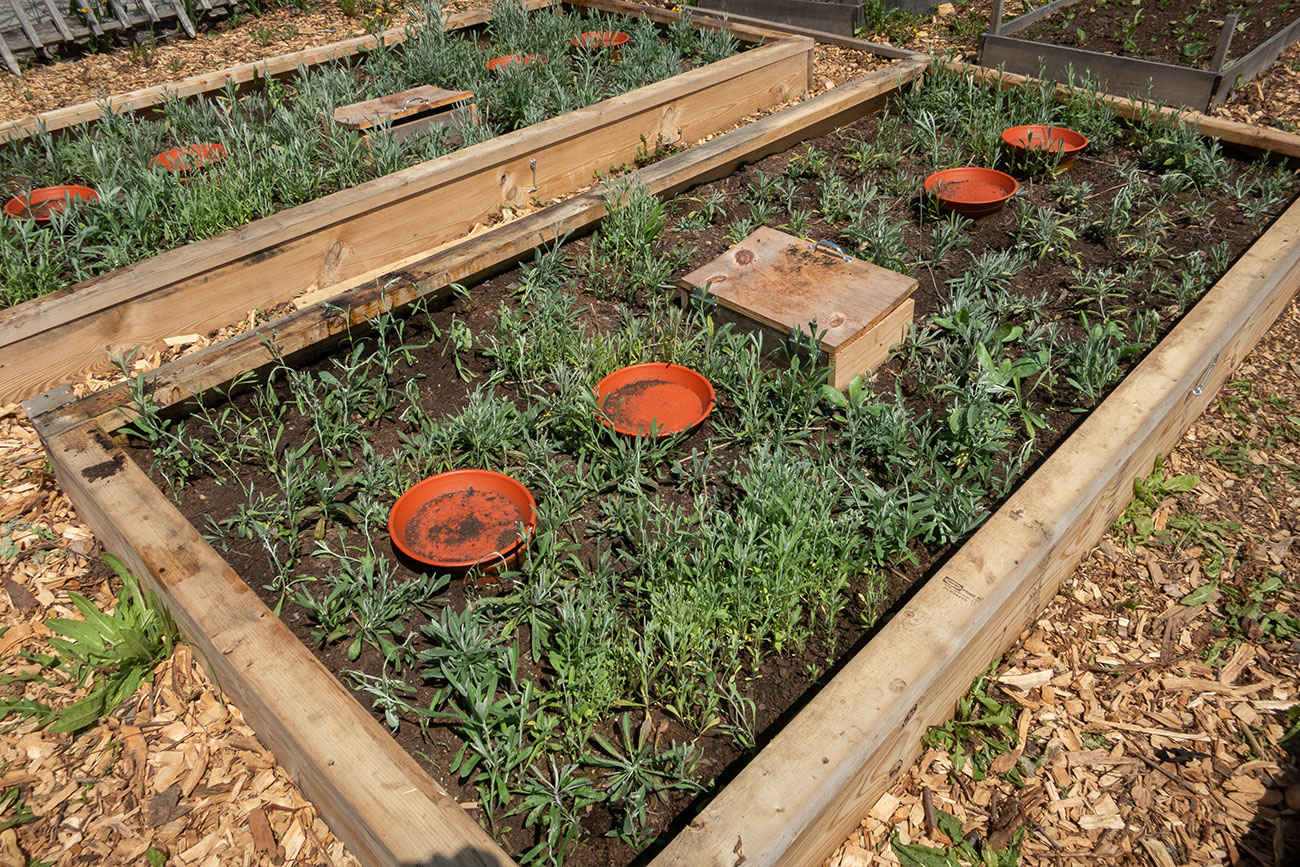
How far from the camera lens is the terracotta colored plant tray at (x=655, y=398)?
3.00 m

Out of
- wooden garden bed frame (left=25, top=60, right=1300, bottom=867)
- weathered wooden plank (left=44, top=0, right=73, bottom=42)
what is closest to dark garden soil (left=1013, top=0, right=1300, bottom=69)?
Result: wooden garden bed frame (left=25, top=60, right=1300, bottom=867)

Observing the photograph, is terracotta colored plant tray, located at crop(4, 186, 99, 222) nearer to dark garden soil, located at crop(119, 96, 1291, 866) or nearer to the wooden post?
dark garden soil, located at crop(119, 96, 1291, 866)

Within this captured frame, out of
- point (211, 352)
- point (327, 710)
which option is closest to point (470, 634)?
point (327, 710)

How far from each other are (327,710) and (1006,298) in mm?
2838

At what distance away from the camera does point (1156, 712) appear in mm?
2480

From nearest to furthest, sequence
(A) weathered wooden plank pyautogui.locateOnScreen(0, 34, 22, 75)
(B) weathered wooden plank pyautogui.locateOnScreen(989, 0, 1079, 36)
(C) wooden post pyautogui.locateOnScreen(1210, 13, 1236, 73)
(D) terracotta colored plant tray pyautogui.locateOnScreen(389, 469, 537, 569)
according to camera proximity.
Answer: (D) terracotta colored plant tray pyautogui.locateOnScreen(389, 469, 537, 569), (C) wooden post pyautogui.locateOnScreen(1210, 13, 1236, 73), (B) weathered wooden plank pyautogui.locateOnScreen(989, 0, 1079, 36), (A) weathered wooden plank pyautogui.locateOnScreen(0, 34, 22, 75)

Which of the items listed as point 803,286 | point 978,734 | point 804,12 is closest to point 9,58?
point 804,12

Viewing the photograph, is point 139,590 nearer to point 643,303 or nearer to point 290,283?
point 290,283

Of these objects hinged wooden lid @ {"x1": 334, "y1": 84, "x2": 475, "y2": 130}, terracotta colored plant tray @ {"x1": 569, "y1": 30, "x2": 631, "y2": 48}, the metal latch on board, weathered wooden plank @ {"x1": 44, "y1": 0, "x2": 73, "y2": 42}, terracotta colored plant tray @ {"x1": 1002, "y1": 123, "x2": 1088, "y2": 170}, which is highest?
weathered wooden plank @ {"x1": 44, "y1": 0, "x2": 73, "y2": 42}

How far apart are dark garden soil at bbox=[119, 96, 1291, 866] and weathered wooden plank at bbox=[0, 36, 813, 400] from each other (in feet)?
2.08

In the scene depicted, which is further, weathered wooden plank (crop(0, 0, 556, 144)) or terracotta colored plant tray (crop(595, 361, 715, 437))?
weathered wooden plank (crop(0, 0, 556, 144))

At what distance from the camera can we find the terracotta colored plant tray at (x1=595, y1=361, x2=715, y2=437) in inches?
118

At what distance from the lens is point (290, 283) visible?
3.81 meters

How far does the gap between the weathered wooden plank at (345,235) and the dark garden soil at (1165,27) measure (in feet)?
8.16
